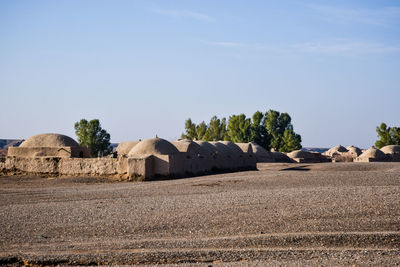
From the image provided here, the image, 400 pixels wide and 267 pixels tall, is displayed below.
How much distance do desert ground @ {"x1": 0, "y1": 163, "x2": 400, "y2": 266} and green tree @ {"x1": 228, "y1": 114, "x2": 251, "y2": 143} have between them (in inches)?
1809

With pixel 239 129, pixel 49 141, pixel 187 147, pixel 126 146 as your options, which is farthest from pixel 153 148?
pixel 239 129

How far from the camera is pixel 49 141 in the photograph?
26.5 m

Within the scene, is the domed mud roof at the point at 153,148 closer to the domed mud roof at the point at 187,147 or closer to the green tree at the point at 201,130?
the domed mud roof at the point at 187,147

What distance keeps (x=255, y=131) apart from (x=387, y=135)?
16.3 m

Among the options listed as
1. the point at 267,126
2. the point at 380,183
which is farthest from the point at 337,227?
the point at 267,126

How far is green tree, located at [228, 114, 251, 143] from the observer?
5847 cm

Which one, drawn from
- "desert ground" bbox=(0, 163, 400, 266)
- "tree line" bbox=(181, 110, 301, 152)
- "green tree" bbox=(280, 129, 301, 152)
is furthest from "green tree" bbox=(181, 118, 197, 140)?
"desert ground" bbox=(0, 163, 400, 266)

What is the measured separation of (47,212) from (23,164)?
548 inches

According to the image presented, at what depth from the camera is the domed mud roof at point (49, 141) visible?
1037 inches

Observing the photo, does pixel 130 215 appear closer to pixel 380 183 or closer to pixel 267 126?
pixel 380 183

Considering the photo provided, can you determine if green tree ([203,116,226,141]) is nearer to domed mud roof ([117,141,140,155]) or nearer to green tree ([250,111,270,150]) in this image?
green tree ([250,111,270,150])

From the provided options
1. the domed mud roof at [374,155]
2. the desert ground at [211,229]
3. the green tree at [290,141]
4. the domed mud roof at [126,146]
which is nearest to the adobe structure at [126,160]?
the domed mud roof at [126,146]

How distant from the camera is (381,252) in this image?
701 centimetres

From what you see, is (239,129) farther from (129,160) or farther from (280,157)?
(129,160)
